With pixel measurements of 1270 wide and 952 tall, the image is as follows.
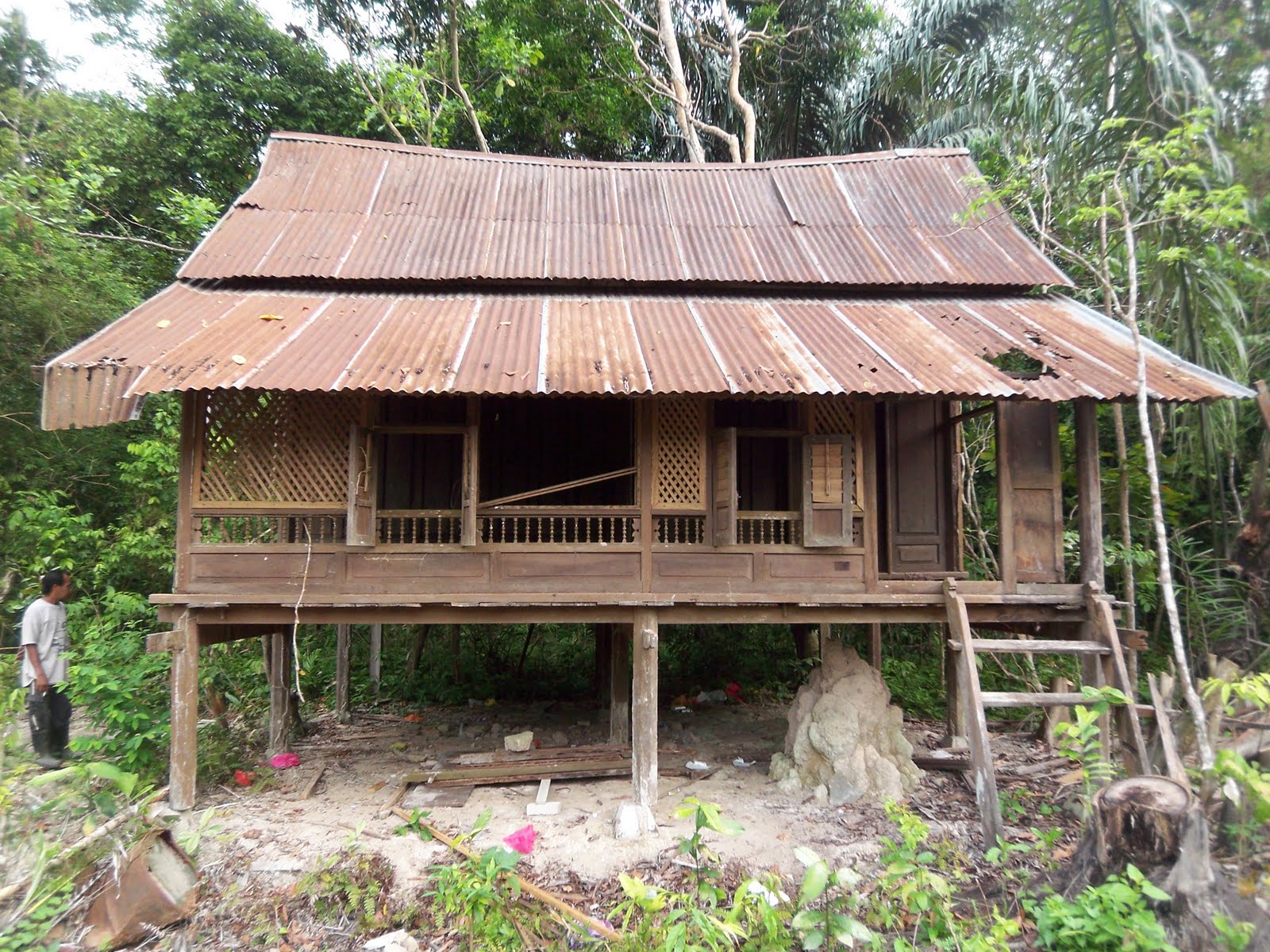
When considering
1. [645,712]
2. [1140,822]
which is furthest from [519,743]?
[1140,822]

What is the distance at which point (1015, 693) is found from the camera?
5258 millimetres

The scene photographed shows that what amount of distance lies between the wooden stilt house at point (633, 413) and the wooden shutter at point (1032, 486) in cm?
3

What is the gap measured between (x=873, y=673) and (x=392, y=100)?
11.9 metres

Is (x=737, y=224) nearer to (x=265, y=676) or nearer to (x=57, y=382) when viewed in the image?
(x=57, y=382)

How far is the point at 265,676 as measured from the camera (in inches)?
368

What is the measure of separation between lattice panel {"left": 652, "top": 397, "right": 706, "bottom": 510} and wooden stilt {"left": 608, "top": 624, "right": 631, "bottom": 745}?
242 cm

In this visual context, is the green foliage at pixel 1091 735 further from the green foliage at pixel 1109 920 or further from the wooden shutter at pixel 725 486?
the wooden shutter at pixel 725 486

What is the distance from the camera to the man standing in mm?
5746

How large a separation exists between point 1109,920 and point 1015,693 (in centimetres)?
191

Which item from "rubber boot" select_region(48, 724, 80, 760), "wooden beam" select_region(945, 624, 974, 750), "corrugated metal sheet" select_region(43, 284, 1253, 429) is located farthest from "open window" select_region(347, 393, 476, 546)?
"wooden beam" select_region(945, 624, 974, 750)

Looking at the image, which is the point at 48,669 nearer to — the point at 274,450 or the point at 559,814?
the point at 274,450

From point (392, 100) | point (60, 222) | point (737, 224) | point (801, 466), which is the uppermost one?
point (392, 100)

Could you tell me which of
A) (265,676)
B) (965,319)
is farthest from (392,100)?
(965,319)

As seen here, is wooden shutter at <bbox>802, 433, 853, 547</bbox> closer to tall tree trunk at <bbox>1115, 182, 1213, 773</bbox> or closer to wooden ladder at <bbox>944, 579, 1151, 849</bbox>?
wooden ladder at <bbox>944, 579, 1151, 849</bbox>
